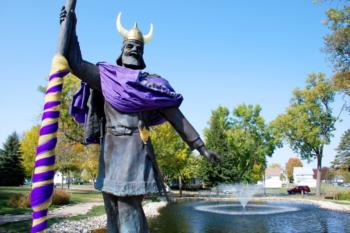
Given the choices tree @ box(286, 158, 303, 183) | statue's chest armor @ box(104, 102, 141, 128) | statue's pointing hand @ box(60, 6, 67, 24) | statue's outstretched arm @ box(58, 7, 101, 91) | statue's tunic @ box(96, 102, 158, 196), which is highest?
tree @ box(286, 158, 303, 183)

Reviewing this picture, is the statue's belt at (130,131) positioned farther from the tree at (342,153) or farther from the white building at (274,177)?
the white building at (274,177)

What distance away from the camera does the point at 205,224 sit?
15992 mm

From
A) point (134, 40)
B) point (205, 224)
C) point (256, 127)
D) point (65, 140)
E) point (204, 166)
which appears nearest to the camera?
point (134, 40)

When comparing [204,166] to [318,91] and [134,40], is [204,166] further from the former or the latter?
[134,40]

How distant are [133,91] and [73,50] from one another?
60 cm

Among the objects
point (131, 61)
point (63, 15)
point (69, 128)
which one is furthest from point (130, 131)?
point (69, 128)

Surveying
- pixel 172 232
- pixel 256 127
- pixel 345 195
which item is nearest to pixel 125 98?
pixel 172 232

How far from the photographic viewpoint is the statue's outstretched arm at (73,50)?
3150mm

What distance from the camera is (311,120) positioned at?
3766cm

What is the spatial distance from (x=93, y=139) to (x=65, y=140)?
1095 inches

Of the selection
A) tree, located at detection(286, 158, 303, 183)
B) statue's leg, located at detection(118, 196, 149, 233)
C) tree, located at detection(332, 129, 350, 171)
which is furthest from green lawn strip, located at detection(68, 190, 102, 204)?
tree, located at detection(286, 158, 303, 183)

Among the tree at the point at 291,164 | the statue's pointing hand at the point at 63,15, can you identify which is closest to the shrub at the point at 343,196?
the statue's pointing hand at the point at 63,15

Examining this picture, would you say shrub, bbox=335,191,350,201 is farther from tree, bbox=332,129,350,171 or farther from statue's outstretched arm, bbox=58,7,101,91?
statue's outstretched arm, bbox=58,7,101,91

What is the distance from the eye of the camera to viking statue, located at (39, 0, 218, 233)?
3.33 metres
